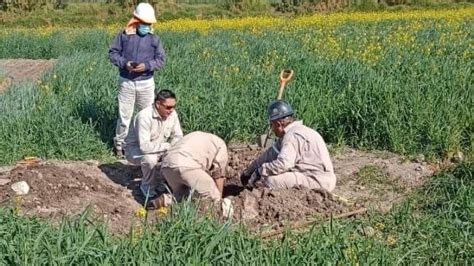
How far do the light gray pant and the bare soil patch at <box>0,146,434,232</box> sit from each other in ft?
1.39

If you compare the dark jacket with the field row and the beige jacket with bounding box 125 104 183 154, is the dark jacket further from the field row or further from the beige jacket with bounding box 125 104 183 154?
the beige jacket with bounding box 125 104 183 154

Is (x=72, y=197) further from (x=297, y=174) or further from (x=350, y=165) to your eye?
(x=350, y=165)

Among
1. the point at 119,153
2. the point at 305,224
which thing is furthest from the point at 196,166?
the point at 119,153

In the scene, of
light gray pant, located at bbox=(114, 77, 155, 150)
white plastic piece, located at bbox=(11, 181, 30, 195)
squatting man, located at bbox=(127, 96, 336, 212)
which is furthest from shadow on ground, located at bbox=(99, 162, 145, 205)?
white plastic piece, located at bbox=(11, 181, 30, 195)

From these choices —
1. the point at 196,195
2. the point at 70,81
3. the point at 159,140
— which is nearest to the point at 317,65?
the point at 70,81

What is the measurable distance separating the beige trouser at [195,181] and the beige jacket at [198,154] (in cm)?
5

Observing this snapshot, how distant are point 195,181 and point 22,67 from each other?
13630mm

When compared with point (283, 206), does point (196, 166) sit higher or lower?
higher

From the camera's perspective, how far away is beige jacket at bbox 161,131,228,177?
252 inches

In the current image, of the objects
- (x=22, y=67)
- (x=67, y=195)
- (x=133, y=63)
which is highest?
(x=133, y=63)

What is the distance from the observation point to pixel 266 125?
29.0 ft

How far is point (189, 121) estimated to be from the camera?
28.6 feet

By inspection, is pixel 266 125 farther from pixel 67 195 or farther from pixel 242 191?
pixel 67 195

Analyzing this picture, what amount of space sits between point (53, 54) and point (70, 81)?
1076 cm
